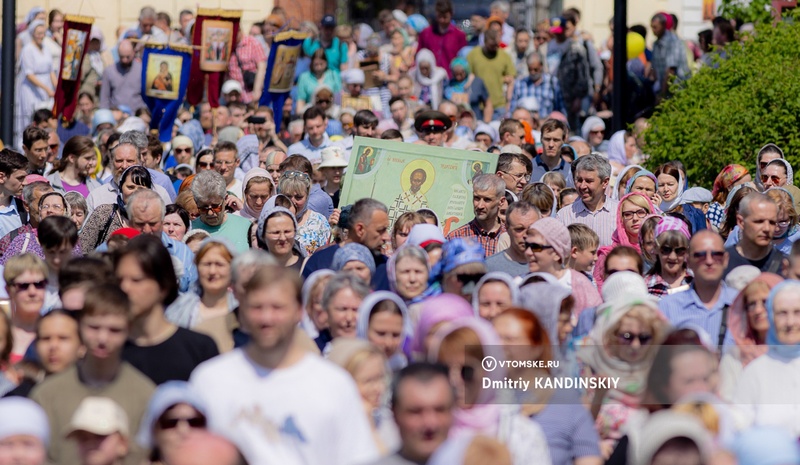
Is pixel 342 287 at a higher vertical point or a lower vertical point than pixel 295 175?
lower

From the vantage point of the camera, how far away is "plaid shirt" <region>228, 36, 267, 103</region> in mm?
21078

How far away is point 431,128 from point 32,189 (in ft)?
14.2

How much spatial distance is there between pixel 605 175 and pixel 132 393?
5866 mm

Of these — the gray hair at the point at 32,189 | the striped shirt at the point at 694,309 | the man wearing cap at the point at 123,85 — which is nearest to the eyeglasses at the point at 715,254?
the striped shirt at the point at 694,309

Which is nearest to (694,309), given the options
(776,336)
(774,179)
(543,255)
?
(543,255)

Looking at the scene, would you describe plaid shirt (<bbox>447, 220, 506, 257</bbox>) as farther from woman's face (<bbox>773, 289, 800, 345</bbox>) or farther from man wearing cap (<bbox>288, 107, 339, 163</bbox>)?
man wearing cap (<bbox>288, 107, 339, 163</bbox>)

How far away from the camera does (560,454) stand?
6824mm

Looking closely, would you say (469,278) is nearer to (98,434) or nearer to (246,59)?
Answer: (98,434)

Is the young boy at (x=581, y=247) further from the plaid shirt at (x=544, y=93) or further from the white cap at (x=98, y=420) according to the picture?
the plaid shirt at (x=544, y=93)

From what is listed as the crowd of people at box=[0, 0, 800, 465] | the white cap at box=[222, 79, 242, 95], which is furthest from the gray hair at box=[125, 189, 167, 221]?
the white cap at box=[222, 79, 242, 95]

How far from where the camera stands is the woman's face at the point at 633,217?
11.0 meters

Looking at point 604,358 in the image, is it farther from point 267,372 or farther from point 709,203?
point 709,203

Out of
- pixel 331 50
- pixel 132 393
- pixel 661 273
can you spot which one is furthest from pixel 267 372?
pixel 331 50

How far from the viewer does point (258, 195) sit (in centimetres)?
1191
